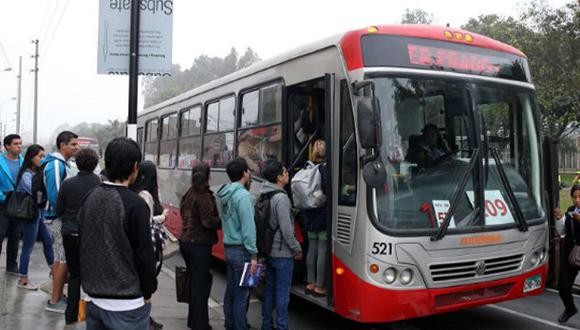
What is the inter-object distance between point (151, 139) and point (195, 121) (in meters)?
3.67

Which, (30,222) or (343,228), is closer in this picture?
(343,228)

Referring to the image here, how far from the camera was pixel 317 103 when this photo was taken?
6809mm

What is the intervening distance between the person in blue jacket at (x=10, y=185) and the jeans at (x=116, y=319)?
499 centimetres

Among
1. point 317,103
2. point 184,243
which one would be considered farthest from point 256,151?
point 184,243

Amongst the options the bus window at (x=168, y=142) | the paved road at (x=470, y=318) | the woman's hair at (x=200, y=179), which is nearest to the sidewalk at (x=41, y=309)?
the paved road at (x=470, y=318)

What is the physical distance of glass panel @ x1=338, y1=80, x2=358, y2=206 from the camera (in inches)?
223

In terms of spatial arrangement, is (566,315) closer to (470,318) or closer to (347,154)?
(470,318)

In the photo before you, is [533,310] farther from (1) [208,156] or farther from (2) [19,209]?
(2) [19,209]

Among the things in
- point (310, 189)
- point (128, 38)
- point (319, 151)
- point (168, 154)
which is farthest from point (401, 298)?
point (168, 154)

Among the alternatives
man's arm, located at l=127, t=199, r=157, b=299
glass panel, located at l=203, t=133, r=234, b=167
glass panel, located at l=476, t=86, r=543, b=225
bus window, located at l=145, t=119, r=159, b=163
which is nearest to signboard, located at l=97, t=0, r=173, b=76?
glass panel, located at l=203, t=133, r=234, b=167

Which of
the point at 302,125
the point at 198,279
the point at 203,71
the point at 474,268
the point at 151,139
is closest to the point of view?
the point at 474,268

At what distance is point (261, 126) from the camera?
7.57 meters

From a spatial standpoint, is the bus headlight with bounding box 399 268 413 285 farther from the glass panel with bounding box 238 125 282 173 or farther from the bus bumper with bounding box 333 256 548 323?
the glass panel with bounding box 238 125 282 173

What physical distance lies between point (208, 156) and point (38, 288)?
10.9 ft
